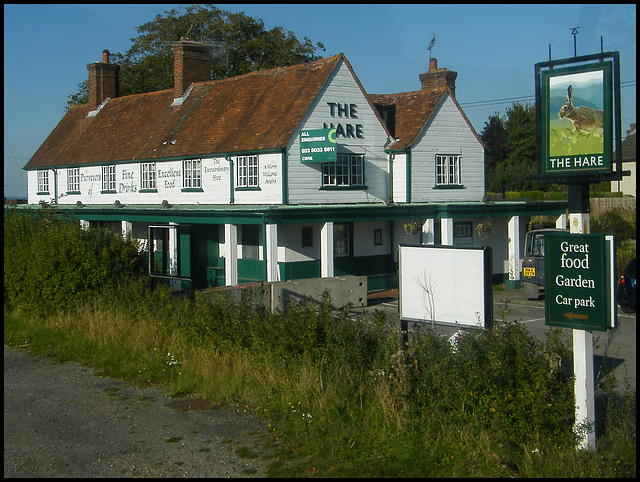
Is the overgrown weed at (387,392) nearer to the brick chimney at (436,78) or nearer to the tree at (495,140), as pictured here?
the brick chimney at (436,78)

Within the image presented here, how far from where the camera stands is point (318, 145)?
23.1 metres

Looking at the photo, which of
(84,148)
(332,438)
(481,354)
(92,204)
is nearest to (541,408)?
(481,354)

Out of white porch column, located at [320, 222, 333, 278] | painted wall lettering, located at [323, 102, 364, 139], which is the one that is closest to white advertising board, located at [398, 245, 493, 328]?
white porch column, located at [320, 222, 333, 278]

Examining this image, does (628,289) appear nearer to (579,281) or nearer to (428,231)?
(428,231)

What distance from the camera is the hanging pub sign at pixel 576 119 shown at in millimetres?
6977

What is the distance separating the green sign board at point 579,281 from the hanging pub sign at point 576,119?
706 mm

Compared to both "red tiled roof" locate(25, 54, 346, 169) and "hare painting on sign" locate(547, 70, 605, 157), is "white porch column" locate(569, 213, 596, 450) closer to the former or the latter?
"hare painting on sign" locate(547, 70, 605, 157)

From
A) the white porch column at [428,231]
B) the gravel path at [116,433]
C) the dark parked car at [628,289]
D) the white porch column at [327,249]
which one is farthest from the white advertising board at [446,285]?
the white porch column at [428,231]

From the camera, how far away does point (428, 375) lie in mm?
7836

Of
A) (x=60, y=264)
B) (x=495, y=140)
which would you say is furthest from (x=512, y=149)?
(x=60, y=264)

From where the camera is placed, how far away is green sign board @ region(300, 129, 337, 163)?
2305cm

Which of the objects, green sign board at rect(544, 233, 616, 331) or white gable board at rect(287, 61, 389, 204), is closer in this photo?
green sign board at rect(544, 233, 616, 331)

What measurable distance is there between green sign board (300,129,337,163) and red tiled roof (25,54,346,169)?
564 mm

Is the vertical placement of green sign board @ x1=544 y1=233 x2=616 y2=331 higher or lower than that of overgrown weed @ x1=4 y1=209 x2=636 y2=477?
higher
